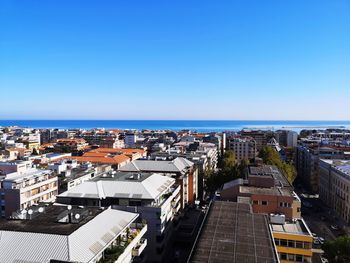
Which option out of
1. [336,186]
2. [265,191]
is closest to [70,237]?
[265,191]

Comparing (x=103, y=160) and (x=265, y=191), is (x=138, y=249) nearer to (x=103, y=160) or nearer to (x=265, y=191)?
(x=265, y=191)

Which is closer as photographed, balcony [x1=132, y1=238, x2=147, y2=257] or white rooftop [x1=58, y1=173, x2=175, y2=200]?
balcony [x1=132, y1=238, x2=147, y2=257]

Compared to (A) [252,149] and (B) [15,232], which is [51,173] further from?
(A) [252,149]

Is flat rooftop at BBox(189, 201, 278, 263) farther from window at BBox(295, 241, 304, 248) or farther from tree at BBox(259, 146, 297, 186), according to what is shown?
tree at BBox(259, 146, 297, 186)

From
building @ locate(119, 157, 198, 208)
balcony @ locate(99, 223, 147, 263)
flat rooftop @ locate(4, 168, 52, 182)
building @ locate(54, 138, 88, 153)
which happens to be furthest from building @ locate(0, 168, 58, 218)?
building @ locate(54, 138, 88, 153)

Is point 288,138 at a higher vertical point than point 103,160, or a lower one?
higher

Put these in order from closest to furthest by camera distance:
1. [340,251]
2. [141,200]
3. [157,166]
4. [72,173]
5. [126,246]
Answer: [126,246], [340,251], [141,200], [157,166], [72,173]
